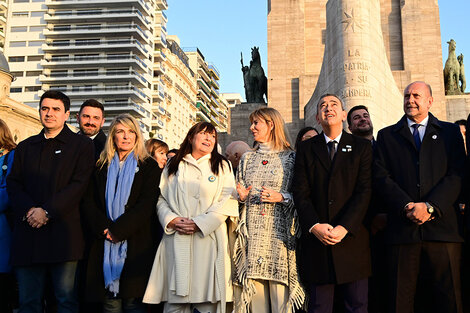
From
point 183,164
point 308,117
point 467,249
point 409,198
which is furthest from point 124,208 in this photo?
point 308,117

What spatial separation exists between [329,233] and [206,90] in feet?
267

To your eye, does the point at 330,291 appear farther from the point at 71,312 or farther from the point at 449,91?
the point at 449,91

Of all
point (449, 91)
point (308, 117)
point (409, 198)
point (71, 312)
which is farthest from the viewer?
point (449, 91)

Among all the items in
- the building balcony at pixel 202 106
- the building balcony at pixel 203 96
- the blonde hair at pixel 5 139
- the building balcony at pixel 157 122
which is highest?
the building balcony at pixel 203 96

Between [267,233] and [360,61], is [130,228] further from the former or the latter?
[360,61]

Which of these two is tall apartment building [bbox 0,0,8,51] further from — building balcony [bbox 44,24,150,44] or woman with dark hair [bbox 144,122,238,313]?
woman with dark hair [bbox 144,122,238,313]

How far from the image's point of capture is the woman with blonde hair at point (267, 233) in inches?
150

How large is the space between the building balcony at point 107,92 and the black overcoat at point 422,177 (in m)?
55.0

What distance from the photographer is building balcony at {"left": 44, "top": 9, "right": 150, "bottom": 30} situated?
192 feet

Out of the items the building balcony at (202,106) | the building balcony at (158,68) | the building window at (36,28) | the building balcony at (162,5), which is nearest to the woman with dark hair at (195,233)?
the building balcony at (158,68)

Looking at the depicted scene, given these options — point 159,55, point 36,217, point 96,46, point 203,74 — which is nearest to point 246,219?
point 36,217

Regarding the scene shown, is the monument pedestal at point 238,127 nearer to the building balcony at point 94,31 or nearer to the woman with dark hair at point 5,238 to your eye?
the woman with dark hair at point 5,238

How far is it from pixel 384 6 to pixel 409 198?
59.3ft

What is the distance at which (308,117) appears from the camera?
16.7 m
